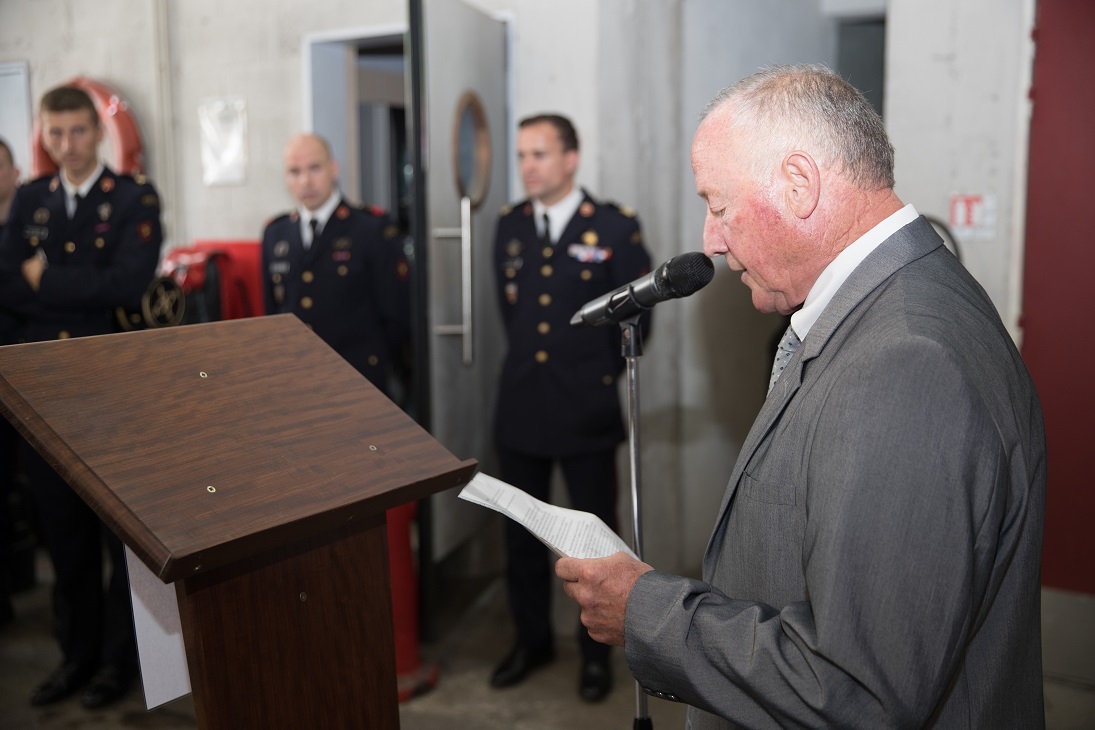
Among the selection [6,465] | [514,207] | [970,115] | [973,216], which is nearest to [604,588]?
[514,207]

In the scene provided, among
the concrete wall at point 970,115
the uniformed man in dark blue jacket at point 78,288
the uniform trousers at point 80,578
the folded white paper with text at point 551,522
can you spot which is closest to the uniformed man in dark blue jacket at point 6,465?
the uniformed man in dark blue jacket at point 78,288

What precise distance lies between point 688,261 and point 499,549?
2.56m

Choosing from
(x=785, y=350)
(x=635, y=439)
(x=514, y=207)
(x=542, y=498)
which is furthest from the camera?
(x=514, y=207)

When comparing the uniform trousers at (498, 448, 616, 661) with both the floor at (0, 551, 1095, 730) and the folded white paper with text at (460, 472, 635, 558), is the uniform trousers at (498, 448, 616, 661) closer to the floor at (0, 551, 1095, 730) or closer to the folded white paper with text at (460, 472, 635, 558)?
the floor at (0, 551, 1095, 730)

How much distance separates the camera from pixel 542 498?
3.02 metres

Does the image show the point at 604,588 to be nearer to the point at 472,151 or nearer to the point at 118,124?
the point at 472,151

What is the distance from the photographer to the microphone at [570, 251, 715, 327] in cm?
148

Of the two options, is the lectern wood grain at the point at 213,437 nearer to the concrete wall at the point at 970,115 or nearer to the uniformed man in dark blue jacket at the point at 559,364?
the uniformed man in dark blue jacket at the point at 559,364

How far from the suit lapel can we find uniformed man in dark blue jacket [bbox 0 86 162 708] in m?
2.34

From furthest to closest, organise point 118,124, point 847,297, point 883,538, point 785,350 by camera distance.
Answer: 1. point 118,124
2. point 785,350
3. point 847,297
4. point 883,538

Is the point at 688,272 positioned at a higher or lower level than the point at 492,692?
higher

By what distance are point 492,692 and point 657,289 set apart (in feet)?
5.98

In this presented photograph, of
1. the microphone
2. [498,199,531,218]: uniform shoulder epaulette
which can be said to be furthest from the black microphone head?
[498,199,531,218]: uniform shoulder epaulette

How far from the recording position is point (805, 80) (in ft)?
3.41
